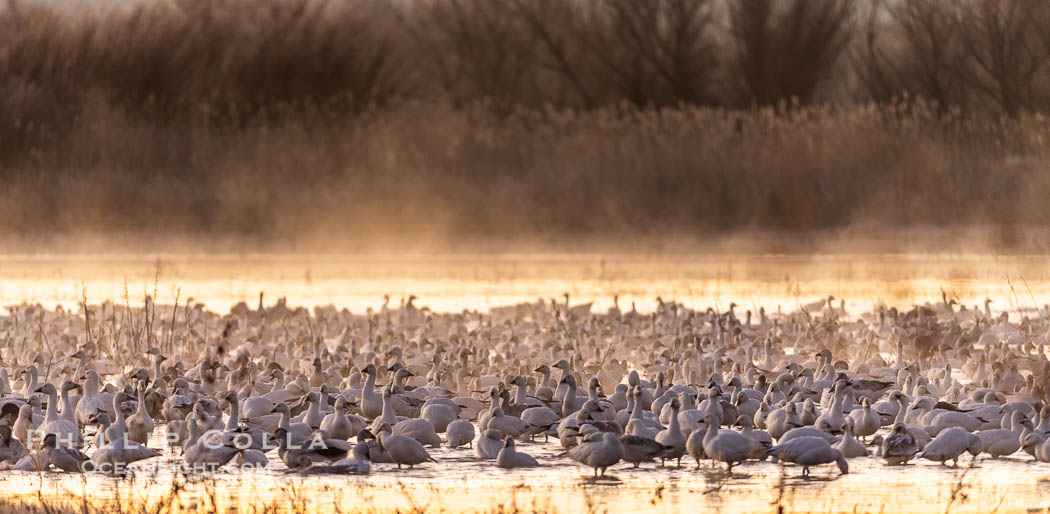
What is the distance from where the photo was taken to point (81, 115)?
2564 centimetres

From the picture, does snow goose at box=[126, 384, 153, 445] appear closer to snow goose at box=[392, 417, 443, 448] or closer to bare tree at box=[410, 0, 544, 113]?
snow goose at box=[392, 417, 443, 448]

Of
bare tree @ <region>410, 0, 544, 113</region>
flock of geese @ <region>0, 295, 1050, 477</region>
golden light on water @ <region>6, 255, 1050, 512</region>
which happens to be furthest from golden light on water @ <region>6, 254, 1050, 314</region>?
bare tree @ <region>410, 0, 544, 113</region>

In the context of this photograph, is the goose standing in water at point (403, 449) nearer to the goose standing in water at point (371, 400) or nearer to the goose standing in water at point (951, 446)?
the goose standing in water at point (371, 400)

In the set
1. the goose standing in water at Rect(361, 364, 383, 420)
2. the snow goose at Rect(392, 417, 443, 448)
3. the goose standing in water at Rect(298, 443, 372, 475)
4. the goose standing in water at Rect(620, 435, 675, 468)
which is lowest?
the goose standing in water at Rect(298, 443, 372, 475)

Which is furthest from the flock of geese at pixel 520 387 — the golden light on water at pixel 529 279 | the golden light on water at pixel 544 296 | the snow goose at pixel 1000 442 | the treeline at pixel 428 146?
the treeline at pixel 428 146

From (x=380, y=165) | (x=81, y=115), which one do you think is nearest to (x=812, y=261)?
(x=380, y=165)

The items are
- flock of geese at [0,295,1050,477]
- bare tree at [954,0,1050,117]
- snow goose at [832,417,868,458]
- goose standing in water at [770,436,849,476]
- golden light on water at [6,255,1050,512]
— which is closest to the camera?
A: golden light on water at [6,255,1050,512]

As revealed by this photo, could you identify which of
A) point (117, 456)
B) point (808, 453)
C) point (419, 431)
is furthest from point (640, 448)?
point (117, 456)

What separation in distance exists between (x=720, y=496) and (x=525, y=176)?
52.5 ft

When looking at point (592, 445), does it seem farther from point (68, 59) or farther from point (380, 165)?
point (68, 59)

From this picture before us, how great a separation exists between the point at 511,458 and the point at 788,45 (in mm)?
21958

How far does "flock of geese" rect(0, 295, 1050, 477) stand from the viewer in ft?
31.5

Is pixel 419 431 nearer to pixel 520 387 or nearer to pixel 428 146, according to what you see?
pixel 520 387

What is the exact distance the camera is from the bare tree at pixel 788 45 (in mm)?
30422
